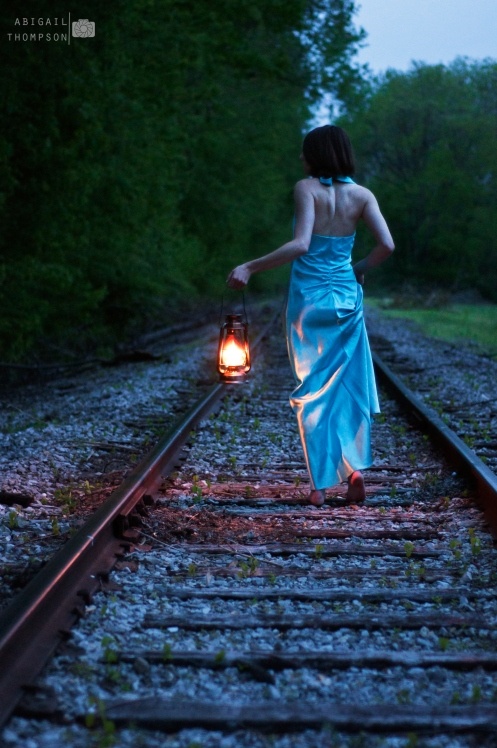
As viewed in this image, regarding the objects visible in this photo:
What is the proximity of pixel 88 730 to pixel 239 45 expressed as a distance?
925 inches

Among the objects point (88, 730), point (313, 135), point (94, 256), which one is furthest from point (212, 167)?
point (88, 730)

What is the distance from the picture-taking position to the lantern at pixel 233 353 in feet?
16.9

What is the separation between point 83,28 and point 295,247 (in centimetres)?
933

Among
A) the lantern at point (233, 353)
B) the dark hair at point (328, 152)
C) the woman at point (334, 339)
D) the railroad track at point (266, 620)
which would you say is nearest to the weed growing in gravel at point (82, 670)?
the railroad track at point (266, 620)

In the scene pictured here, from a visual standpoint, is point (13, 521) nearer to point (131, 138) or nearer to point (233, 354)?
point (233, 354)

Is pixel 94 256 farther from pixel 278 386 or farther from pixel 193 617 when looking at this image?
pixel 193 617

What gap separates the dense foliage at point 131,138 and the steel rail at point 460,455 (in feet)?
18.4

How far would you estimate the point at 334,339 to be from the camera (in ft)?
16.7

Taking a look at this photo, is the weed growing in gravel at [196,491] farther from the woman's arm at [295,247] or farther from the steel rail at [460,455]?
the steel rail at [460,455]

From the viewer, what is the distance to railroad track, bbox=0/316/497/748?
2521 mm

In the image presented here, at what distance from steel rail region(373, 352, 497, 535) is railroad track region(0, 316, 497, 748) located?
0.04 m

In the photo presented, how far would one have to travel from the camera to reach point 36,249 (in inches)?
508

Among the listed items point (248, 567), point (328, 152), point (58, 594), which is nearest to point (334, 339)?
point (328, 152)

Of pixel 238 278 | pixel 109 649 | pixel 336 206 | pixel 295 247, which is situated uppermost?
pixel 336 206
